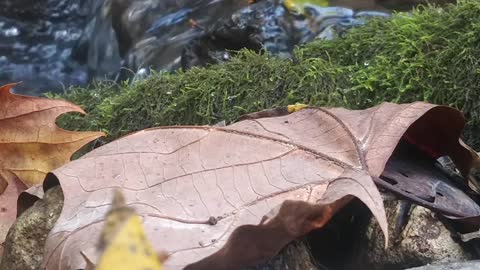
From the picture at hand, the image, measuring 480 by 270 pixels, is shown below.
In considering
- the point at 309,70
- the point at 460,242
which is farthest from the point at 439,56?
the point at 460,242

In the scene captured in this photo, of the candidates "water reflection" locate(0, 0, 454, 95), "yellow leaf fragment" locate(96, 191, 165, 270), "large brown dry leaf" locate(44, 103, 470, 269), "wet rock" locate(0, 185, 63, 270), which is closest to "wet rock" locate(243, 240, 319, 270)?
"large brown dry leaf" locate(44, 103, 470, 269)

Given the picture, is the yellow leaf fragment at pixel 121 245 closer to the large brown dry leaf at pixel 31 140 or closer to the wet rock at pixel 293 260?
the wet rock at pixel 293 260

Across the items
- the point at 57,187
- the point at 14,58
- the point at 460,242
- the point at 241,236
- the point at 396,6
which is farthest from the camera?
the point at 14,58

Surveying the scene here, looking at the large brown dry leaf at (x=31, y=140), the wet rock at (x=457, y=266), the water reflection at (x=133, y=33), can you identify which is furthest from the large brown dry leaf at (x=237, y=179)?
the water reflection at (x=133, y=33)

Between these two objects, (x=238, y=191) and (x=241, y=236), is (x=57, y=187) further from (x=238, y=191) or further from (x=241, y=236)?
(x=241, y=236)

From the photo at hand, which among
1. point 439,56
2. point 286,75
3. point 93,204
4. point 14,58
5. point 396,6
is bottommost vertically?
point 14,58

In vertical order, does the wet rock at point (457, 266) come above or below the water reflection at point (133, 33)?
above

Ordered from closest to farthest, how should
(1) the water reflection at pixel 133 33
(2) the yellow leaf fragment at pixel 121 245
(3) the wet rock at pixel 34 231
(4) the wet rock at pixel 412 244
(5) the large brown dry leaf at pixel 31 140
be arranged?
(2) the yellow leaf fragment at pixel 121 245, (4) the wet rock at pixel 412 244, (3) the wet rock at pixel 34 231, (5) the large brown dry leaf at pixel 31 140, (1) the water reflection at pixel 133 33
